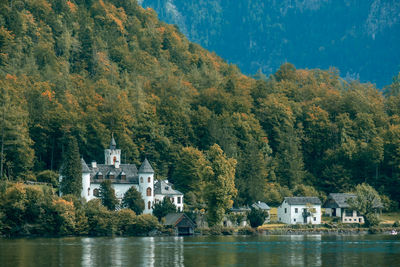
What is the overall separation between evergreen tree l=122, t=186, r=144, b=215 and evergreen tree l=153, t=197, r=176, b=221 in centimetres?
352

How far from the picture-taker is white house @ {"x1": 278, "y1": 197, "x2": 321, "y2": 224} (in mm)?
145375

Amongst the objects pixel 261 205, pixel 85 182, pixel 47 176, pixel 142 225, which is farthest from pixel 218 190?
pixel 47 176

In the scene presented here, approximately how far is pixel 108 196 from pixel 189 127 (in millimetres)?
40922

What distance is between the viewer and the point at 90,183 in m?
143

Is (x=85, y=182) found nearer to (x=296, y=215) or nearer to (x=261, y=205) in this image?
(x=261, y=205)

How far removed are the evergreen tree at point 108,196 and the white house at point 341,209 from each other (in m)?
39.2

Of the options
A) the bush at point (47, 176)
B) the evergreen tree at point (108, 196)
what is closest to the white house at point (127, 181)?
the evergreen tree at point (108, 196)

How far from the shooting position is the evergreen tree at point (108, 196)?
456 ft

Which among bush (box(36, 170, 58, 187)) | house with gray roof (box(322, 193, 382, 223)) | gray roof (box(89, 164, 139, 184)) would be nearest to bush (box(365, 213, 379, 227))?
house with gray roof (box(322, 193, 382, 223))

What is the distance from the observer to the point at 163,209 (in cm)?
13525

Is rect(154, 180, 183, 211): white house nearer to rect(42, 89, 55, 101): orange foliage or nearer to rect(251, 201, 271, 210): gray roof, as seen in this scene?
rect(251, 201, 271, 210): gray roof

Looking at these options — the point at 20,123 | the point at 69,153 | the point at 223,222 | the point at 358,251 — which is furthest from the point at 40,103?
the point at 358,251

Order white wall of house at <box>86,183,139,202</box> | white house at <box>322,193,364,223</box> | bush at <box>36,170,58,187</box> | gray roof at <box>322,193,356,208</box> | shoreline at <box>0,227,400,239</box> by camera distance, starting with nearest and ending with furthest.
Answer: shoreline at <box>0,227,400,239</box> < white wall of house at <box>86,183,139,202</box> < bush at <box>36,170,58,187</box> < white house at <box>322,193,364,223</box> < gray roof at <box>322,193,356,208</box>

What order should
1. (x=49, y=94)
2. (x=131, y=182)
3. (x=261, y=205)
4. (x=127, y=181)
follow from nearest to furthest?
(x=131, y=182) → (x=127, y=181) → (x=261, y=205) → (x=49, y=94)
